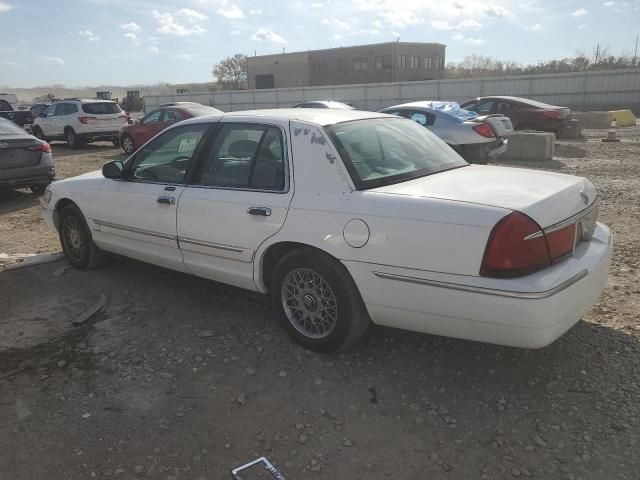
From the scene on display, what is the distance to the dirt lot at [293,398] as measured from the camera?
8.48 feet

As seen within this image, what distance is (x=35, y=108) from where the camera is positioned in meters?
35.5

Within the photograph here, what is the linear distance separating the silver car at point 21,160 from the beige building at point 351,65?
5734 centimetres

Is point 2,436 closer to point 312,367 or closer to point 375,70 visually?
point 312,367

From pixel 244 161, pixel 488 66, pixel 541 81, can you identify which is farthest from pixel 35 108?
pixel 488 66

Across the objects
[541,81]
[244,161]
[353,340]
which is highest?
[541,81]

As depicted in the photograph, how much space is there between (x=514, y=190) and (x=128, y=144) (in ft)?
50.0

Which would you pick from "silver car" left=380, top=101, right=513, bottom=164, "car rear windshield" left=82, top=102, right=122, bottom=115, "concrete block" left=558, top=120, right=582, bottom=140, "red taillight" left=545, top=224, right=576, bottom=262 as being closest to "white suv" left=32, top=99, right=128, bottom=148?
"car rear windshield" left=82, top=102, right=122, bottom=115

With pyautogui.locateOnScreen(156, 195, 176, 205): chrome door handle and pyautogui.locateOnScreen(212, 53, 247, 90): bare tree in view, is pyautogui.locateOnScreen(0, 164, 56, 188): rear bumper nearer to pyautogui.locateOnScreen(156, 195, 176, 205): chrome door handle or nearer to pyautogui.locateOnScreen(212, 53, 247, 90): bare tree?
pyautogui.locateOnScreen(156, 195, 176, 205): chrome door handle

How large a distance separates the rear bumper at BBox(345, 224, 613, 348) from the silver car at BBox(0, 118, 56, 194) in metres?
7.85

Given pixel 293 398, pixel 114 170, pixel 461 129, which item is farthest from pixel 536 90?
pixel 293 398

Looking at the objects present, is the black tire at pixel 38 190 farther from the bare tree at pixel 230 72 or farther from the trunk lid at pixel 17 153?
the bare tree at pixel 230 72

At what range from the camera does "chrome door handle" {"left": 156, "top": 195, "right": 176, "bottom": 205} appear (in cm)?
411

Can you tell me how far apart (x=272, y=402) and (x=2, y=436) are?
147 cm

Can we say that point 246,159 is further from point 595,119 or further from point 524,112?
point 595,119
